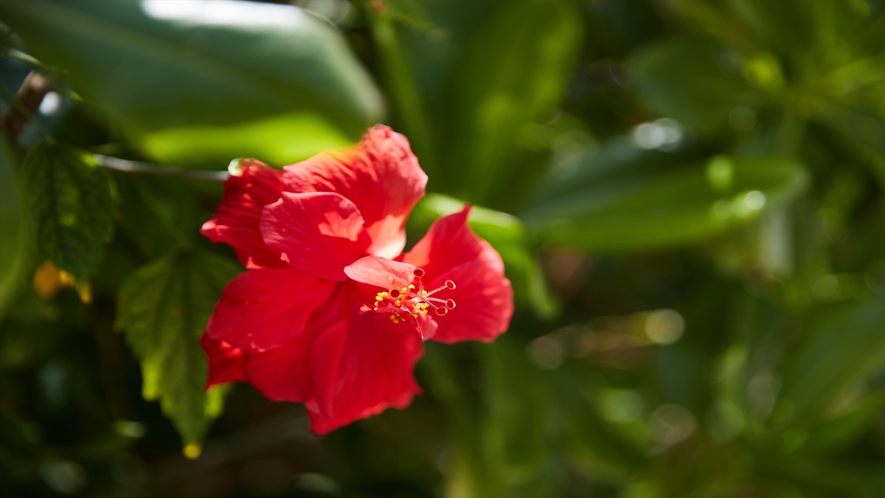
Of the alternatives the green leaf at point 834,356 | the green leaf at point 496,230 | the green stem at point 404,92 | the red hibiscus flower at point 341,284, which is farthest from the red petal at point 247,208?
the green leaf at point 834,356

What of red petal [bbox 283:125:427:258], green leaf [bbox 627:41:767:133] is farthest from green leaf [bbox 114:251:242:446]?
green leaf [bbox 627:41:767:133]

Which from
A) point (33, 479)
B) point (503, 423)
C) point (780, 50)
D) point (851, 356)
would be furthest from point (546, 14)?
point (33, 479)

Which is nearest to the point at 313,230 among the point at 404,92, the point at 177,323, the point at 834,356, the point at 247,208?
the point at 247,208

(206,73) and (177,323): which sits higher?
(206,73)

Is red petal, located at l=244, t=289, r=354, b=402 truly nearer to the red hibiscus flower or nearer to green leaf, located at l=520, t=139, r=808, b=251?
the red hibiscus flower

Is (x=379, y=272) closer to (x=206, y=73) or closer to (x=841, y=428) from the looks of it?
(x=206, y=73)

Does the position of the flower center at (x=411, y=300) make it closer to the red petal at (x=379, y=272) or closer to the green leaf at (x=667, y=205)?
the red petal at (x=379, y=272)
